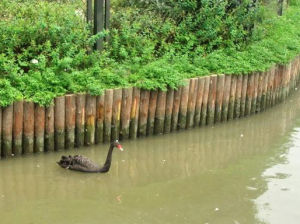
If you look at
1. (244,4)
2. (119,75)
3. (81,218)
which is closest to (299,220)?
(81,218)

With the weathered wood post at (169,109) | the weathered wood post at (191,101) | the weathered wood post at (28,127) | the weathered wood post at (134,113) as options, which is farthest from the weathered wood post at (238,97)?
the weathered wood post at (28,127)

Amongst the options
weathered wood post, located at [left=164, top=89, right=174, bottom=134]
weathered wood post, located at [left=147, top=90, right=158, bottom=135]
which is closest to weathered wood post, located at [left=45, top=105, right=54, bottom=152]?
weathered wood post, located at [left=147, top=90, right=158, bottom=135]

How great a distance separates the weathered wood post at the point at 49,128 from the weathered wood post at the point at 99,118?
90 centimetres

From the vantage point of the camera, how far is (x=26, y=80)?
380 inches

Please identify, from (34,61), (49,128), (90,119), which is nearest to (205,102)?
(90,119)

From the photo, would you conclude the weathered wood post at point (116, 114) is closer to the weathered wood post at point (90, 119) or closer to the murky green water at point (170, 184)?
the murky green water at point (170, 184)

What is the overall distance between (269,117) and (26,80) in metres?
5.99

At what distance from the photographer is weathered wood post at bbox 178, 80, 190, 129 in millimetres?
11243

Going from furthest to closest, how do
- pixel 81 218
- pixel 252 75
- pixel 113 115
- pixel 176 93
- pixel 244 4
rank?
pixel 244 4 < pixel 252 75 < pixel 176 93 < pixel 113 115 < pixel 81 218

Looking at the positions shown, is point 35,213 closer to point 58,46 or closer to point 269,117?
point 58,46

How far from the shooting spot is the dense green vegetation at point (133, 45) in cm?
998

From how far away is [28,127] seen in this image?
9.59m

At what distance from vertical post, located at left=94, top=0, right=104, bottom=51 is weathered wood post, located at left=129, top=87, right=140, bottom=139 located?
4.48 feet

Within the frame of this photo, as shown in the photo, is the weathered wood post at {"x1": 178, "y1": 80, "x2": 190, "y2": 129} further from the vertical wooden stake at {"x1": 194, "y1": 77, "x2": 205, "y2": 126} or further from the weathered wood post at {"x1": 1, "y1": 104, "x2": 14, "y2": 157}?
the weathered wood post at {"x1": 1, "y1": 104, "x2": 14, "y2": 157}
